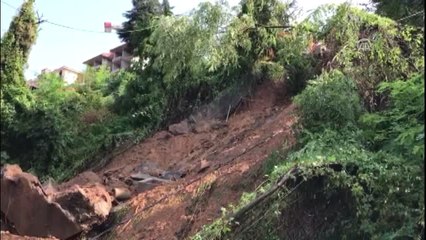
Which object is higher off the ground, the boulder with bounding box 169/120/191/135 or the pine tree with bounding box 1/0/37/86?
the pine tree with bounding box 1/0/37/86

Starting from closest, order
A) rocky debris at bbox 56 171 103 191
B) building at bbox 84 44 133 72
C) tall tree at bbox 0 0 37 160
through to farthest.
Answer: rocky debris at bbox 56 171 103 191 < tall tree at bbox 0 0 37 160 < building at bbox 84 44 133 72

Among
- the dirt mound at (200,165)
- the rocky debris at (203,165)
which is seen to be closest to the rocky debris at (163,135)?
the dirt mound at (200,165)

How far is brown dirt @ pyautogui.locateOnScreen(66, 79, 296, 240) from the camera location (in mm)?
9352

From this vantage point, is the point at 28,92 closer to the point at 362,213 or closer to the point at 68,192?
the point at 68,192

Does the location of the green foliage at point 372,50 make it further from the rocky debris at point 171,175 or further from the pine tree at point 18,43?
the pine tree at point 18,43

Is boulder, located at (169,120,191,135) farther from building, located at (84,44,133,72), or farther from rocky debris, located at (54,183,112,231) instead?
building, located at (84,44,133,72)

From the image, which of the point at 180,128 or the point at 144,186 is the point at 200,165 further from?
the point at 180,128

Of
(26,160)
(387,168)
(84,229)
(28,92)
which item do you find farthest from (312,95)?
(28,92)

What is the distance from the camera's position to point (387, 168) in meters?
6.72

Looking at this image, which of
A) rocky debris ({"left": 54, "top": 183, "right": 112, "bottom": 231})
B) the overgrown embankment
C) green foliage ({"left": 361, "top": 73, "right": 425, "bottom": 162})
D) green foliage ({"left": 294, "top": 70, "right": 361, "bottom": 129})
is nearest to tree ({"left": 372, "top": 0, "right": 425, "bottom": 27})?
the overgrown embankment

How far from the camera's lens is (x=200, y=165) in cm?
1170

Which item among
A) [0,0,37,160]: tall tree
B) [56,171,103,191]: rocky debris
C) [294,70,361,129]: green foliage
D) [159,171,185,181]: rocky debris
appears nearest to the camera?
[294,70,361,129]: green foliage

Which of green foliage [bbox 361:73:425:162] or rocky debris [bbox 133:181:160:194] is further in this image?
rocky debris [bbox 133:181:160:194]

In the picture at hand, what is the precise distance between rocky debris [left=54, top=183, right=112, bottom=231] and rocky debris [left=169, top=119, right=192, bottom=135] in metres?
3.60
